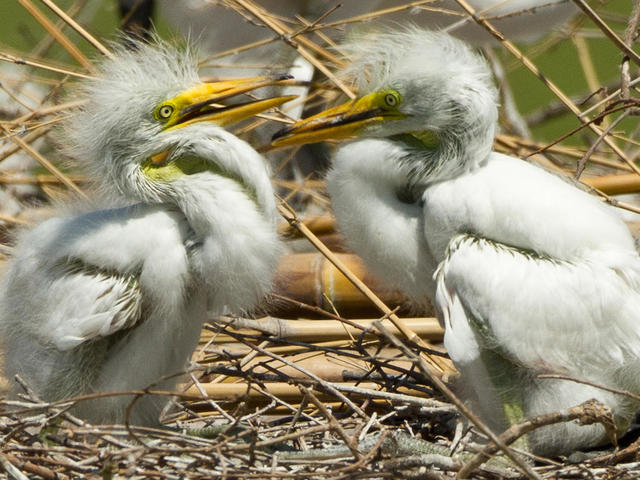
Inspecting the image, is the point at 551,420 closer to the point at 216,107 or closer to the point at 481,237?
the point at 481,237

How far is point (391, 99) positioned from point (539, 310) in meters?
0.46

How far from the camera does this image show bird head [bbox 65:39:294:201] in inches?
71.2

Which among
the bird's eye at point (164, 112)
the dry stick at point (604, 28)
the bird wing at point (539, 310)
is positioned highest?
the dry stick at point (604, 28)

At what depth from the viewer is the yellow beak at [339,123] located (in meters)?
1.93

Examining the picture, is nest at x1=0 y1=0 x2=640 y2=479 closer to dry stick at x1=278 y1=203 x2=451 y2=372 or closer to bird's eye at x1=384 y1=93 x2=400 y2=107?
dry stick at x1=278 y1=203 x2=451 y2=372

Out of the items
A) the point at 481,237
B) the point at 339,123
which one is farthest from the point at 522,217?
the point at 339,123

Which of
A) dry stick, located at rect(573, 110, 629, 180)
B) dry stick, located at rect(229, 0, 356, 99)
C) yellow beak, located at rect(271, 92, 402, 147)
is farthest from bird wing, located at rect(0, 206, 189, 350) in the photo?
dry stick, located at rect(573, 110, 629, 180)

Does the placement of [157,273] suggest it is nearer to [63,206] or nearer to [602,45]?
[63,206]

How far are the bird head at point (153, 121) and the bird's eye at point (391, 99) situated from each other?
191mm

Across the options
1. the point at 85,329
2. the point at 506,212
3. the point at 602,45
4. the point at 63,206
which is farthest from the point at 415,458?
the point at 602,45

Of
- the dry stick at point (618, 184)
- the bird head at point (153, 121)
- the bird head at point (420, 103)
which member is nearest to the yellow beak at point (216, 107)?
the bird head at point (153, 121)

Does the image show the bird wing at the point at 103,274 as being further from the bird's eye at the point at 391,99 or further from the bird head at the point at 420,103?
the bird's eye at the point at 391,99

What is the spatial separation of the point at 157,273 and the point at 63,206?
0.38 metres

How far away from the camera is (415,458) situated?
1557 millimetres
